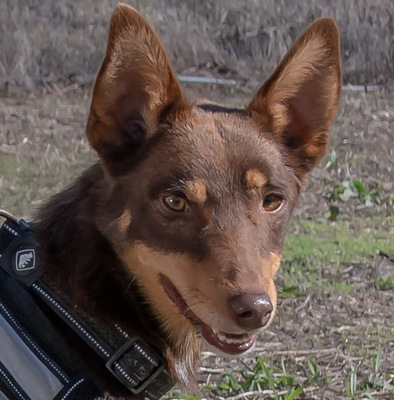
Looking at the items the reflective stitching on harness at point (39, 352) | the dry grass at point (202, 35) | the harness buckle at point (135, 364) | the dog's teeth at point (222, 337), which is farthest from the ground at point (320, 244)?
the reflective stitching on harness at point (39, 352)

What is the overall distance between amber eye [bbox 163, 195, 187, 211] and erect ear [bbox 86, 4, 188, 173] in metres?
0.25

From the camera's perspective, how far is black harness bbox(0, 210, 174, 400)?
2.99 m

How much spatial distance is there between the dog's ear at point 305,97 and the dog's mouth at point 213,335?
75 cm

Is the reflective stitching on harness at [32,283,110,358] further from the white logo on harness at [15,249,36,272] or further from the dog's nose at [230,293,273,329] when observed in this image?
the dog's nose at [230,293,273,329]

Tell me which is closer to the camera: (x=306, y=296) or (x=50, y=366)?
(x=50, y=366)

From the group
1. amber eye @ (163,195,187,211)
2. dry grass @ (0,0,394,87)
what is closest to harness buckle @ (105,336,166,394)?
amber eye @ (163,195,187,211)

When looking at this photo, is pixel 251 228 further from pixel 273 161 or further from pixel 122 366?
pixel 122 366

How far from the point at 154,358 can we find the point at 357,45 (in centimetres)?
753

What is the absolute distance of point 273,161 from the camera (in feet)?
10.7

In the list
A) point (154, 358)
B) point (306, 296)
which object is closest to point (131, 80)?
point (154, 358)

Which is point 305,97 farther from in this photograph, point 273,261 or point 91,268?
point 91,268

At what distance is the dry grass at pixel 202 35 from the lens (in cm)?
923

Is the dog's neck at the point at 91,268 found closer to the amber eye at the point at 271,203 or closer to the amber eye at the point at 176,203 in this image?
the amber eye at the point at 176,203

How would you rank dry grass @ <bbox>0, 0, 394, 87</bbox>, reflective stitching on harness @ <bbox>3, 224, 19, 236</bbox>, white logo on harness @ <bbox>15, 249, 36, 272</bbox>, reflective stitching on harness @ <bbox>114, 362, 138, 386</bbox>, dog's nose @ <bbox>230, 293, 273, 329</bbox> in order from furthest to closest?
dry grass @ <bbox>0, 0, 394, 87</bbox> → reflective stitching on harness @ <bbox>3, 224, 19, 236</bbox> → white logo on harness @ <bbox>15, 249, 36, 272</bbox> → reflective stitching on harness @ <bbox>114, 362, 138, 386</bbox> → dog's nose @ <bbox>230, 293, 273, 329</bbox>
